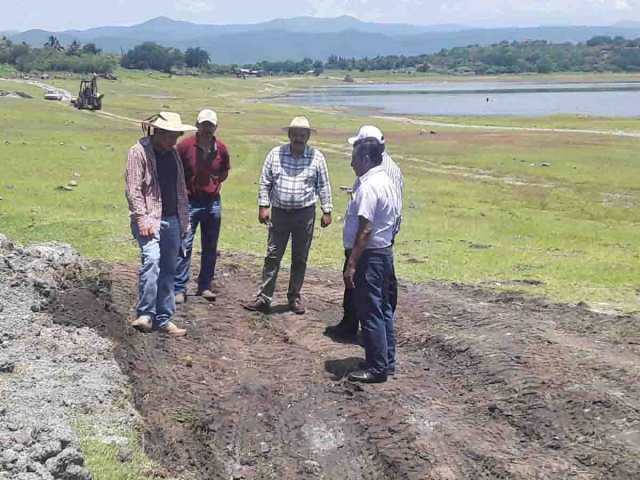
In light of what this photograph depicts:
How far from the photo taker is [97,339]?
811 cm

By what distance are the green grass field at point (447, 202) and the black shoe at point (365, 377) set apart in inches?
171

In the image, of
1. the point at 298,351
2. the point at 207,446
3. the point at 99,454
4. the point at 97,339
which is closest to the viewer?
the point at 99,454

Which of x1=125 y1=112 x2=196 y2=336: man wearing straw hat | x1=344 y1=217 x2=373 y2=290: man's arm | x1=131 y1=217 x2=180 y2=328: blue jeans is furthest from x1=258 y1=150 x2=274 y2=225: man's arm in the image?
x1=344 y1=217 x2=373 y2=290: man's arm

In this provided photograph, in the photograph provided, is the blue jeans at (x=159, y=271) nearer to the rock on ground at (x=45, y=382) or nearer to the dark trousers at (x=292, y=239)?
the rock on ground at (x=45, y=382)

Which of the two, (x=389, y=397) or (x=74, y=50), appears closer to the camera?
(x=389, y=397)

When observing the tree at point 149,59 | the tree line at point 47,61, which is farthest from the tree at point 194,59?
the tree line at point 47,61

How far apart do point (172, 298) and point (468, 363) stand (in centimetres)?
321

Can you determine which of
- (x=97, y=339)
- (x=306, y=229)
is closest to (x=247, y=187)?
(x=306, y=229)

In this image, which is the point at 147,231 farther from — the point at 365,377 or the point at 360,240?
the point at 365,377

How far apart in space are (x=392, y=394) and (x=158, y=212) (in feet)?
9.90

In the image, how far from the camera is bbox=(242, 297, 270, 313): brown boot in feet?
32.6

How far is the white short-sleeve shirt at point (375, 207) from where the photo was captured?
744 cm

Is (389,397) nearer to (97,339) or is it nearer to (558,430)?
(558,430)

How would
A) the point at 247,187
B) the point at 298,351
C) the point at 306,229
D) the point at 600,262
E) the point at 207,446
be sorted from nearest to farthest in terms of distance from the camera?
the point at 207,446
the point at 298,351
the point at 306,229
the point at 600,262
the point at 247,187
